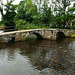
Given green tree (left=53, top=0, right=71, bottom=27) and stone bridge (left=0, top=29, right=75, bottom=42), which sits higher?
green tree (left=53, top=0, right=71, bottom=27)

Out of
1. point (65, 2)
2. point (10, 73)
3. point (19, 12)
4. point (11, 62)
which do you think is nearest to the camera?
point (10, 73)

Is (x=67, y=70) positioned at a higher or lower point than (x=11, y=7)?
lower

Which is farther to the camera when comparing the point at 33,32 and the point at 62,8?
the point at 62,8

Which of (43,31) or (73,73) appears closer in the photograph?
(73,73)

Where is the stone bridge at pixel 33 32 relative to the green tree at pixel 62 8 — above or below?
below

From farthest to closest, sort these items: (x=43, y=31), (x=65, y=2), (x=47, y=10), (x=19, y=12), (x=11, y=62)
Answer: (x=19, y=12), (x=47, y=10), (x=65, y=2), (x=43, y=31), (x=11, y=62)

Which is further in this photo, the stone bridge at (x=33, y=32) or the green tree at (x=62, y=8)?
the green tree at (x=62, y=8)

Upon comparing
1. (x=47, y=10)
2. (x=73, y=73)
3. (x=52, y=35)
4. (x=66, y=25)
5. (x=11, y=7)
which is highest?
(x=11, y=7)

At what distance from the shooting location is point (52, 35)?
17.6 meters

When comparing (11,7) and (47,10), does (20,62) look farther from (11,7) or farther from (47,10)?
(11,7)

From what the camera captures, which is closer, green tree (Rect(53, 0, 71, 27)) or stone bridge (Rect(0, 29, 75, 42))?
stone bridge (Rect(0, 29, 75, 42))

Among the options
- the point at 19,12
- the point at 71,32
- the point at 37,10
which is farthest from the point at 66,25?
the point at 19,12

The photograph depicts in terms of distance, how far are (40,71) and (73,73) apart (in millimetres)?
2243

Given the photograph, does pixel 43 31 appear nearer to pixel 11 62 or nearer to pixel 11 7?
pixel 11 62
